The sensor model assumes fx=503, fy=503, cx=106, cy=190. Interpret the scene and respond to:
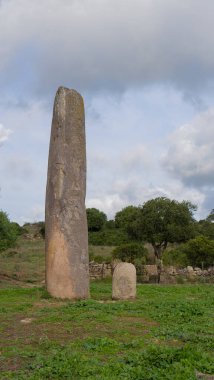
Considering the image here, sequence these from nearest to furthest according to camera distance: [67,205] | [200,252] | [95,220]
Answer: [67,205] < [200,252] < [95,220]

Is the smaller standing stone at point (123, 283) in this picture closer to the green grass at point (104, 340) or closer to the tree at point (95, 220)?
the green grass at point (104, 340)

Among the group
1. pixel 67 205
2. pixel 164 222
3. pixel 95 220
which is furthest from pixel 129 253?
pixel 95 220

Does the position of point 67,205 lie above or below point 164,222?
below

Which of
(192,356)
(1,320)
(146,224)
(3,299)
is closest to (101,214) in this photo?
(146,224)

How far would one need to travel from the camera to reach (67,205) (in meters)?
14.3

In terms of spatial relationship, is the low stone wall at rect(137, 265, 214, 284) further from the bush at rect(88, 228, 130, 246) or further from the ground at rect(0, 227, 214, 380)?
the bush at rect(88, 228, 130, 246)

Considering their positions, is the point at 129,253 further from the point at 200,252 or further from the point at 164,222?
the point at 164,222

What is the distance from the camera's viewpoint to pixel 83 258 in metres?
14.3

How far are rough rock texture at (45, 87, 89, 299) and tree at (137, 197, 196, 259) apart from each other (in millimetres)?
21581

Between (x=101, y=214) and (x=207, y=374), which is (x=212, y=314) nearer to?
(x=207, y=374)

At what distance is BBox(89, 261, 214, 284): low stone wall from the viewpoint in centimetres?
2488

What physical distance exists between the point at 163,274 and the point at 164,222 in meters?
10.4

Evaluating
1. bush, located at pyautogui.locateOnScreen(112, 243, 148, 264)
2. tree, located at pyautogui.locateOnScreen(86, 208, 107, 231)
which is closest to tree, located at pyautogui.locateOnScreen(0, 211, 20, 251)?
bush, located at pyautogui.locateOnScreen(112, 243, 148, 264)

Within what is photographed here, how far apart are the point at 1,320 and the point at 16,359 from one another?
11.8 feet
